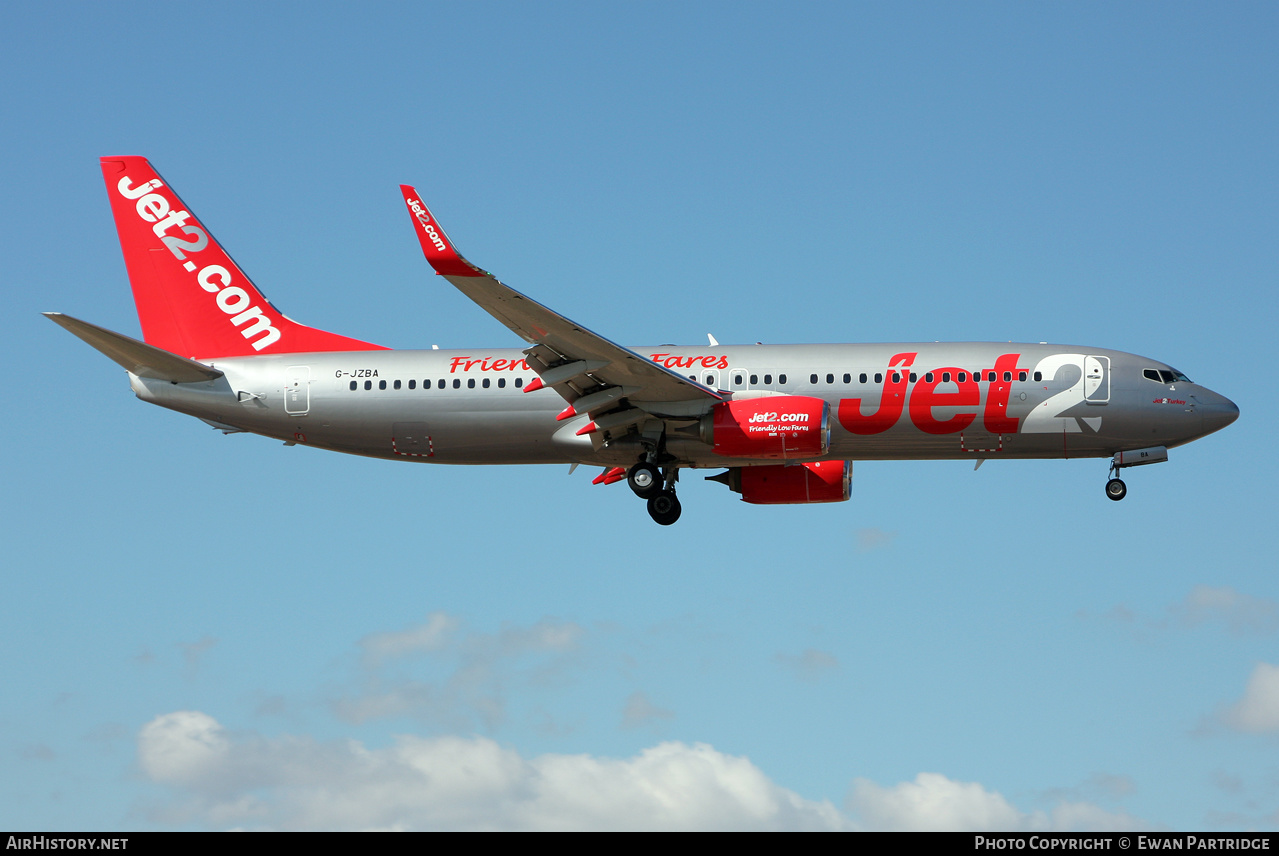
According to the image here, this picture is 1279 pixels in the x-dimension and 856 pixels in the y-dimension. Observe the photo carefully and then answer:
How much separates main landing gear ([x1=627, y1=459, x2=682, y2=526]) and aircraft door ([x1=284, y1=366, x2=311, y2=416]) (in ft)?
30.0

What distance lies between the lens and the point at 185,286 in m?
42.6

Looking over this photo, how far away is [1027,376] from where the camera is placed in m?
36.9

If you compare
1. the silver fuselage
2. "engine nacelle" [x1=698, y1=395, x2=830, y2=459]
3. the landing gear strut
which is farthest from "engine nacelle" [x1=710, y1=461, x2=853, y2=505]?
"engine nacelle" [x1=698, y1=395, x2=830, y2=459]

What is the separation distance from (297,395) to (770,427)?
1320 cm

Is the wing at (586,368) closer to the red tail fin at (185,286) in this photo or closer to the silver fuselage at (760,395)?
the silver fuselage at (760,395)

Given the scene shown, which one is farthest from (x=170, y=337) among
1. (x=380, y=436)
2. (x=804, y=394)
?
(x=804, y=394)

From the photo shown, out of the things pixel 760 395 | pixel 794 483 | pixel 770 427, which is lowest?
pixel 770 427

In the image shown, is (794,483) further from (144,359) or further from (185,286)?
(185,286)

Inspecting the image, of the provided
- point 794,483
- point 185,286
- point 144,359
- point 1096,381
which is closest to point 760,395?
point 794,483

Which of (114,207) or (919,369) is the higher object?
(114,207)

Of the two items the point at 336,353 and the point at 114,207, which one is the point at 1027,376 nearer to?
the point at 336,353
